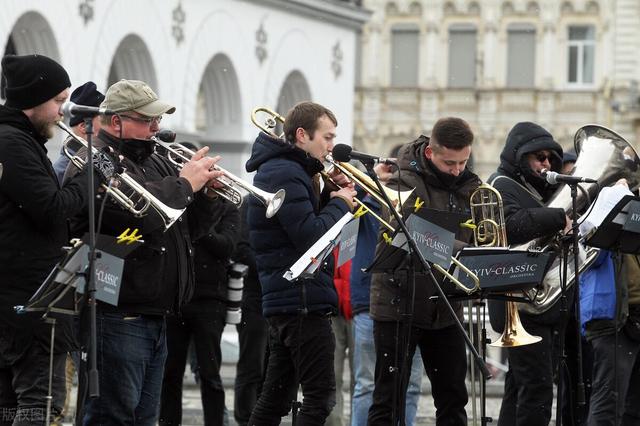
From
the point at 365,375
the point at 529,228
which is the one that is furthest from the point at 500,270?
the point at 365,375

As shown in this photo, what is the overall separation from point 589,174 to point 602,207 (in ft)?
2.58

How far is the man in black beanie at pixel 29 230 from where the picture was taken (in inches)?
307

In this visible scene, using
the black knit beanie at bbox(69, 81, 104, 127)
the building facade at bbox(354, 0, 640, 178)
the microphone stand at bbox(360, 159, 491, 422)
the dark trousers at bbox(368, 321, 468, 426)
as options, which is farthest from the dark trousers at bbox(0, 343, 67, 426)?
the building facade at bbox(354, 0, 640, 178)

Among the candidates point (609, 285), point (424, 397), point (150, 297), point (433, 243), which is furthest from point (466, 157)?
point (424, 397)

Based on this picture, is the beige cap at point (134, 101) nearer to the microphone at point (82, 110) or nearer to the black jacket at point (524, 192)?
the microphone at point (82, 110)

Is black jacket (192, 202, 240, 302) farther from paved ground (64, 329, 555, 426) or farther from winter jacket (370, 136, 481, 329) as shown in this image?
winter jacket (370, 136, 481, 329)

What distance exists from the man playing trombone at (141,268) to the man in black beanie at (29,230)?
13.1 inches

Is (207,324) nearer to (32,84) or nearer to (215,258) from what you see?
(215,258)

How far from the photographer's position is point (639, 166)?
10797 millimetres

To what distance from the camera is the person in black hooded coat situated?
10016mm

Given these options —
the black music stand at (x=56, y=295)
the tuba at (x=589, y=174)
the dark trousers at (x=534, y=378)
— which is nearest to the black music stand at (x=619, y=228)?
the tuba at (x=589, y=174)

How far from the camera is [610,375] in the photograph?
34.2ft

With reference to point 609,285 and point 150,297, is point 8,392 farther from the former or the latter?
point 609,285

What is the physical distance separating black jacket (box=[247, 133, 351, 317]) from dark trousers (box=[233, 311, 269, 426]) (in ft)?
10.2
